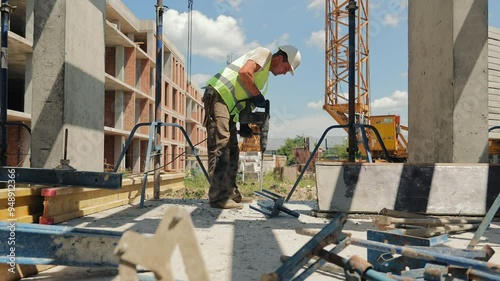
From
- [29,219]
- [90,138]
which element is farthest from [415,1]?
[29,219]

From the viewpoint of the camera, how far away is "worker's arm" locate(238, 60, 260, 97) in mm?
4508

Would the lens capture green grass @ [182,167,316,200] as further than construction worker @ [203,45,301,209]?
Yes

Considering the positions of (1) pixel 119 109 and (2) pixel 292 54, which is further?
(1) pixel 119 109

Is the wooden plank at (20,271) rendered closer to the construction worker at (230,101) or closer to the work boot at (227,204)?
the construction worker at (230,101)

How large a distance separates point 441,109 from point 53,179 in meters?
4.30

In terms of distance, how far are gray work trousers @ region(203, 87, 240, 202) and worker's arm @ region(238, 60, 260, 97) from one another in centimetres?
36

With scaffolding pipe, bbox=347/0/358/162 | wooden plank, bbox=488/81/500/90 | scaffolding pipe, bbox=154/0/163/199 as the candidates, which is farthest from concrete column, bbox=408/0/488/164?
wooden plank, bbox=488/81/500/90

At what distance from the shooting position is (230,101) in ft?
15.2

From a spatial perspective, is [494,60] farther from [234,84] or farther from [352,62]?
[234,84]

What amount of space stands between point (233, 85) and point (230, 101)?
0.66ft

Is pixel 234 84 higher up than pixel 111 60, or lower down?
lower down

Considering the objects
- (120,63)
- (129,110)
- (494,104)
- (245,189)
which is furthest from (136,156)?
(494,104)

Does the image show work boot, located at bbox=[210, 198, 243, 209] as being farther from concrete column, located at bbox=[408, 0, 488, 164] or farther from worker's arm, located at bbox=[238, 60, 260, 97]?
concrete column, located at bbox=[408, 0, 488, 164]

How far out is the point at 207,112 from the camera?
4.71m
